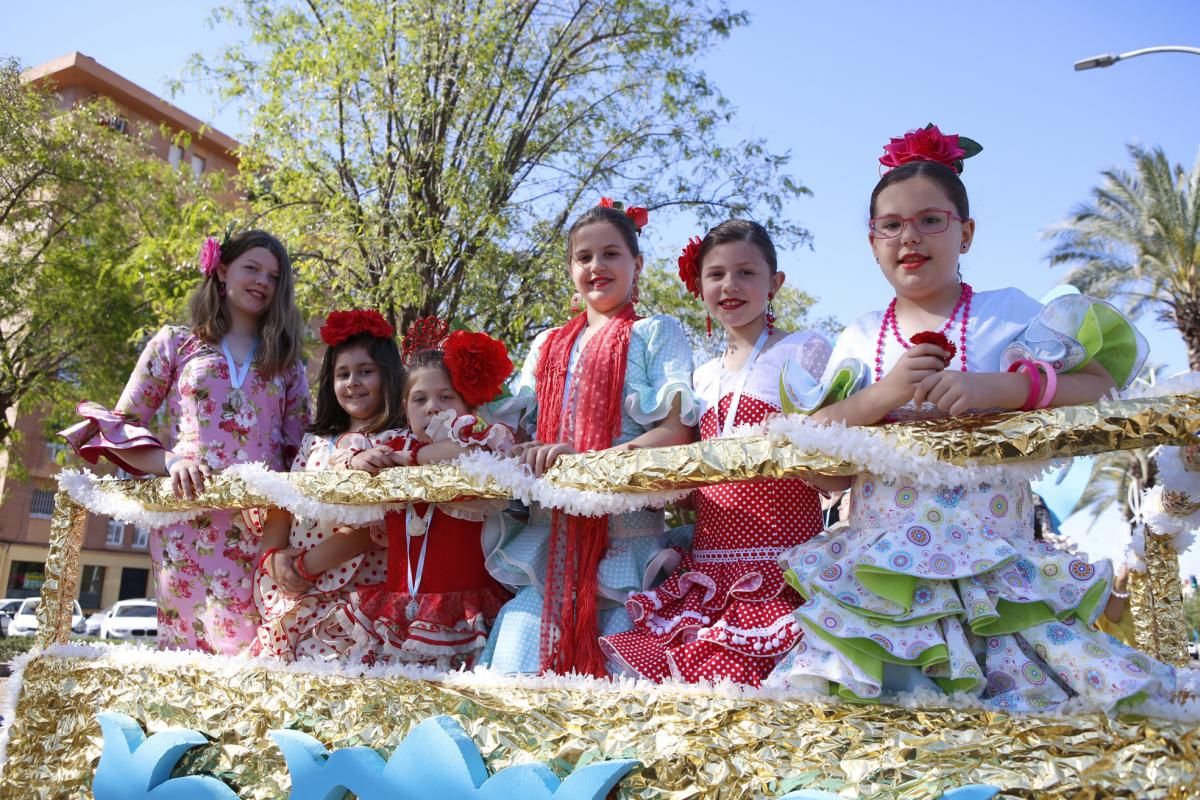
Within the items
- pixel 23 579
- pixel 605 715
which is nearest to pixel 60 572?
pixel 605 715

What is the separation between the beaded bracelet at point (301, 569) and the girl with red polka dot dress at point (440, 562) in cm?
17

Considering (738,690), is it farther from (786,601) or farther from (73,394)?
(73,394)

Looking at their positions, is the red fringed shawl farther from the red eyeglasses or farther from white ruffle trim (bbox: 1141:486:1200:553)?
white ruffle trim (bbox: 1141:486:1200:553)

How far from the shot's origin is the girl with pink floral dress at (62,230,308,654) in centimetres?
316

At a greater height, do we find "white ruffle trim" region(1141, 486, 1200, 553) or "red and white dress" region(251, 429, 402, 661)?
"white ruffle trim" region(1141, 486, 1200, 553)

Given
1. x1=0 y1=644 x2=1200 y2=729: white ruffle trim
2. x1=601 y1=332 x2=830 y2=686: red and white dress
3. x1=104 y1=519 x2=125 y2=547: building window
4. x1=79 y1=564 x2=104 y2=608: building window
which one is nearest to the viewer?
x1=0 y1=644 x2=1200 y2=729: white ruffle trim

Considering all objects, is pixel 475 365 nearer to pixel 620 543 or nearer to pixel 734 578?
pixel 620 543

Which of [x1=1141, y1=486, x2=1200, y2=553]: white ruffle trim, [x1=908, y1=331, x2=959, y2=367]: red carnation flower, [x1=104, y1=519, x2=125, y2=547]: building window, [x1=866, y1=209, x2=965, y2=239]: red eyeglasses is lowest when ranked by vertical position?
[x1=104, y1=519, x2=125, y2=547]: building window

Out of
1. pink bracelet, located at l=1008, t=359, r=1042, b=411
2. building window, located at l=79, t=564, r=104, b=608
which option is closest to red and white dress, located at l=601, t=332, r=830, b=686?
pink bracelet, located at l=1008, t=359, r=1042, b=411

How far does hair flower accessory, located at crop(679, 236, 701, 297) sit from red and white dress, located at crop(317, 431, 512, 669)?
3.05 feet

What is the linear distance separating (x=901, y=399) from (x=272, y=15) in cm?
1024

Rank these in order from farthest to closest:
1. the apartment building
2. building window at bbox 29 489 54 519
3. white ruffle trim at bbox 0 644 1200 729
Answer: building window at bbox 29 489 54 519 < the apartment building < white ruffle trim at bbox 0 644 1200 729

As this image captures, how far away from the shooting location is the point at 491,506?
264 cm

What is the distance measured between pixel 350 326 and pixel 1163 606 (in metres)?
2.74
